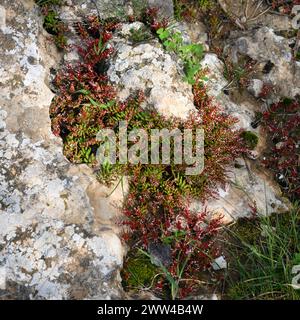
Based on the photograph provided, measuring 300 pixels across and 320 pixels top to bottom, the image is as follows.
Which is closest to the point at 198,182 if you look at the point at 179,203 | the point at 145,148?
the point at 179,203

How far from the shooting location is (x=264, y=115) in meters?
7.13

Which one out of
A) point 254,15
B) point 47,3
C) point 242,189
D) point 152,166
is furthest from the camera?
point 254,15

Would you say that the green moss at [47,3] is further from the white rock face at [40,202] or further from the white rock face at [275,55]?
the white rock face at [275,55]

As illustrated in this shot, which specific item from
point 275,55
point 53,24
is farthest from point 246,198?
point 53,24

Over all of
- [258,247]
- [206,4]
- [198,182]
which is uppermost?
[206,4]

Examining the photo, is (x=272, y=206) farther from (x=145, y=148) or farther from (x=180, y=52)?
(x=180, y=52)

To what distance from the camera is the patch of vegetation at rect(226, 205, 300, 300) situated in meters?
5.49

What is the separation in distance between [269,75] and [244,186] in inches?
88.9

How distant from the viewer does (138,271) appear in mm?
5652

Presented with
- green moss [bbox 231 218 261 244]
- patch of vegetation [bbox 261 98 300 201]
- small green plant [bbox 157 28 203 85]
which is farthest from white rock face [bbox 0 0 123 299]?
patch of vegetation [bbox 261 98 300 201]

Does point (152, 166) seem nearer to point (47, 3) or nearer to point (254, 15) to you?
point (47, 3)

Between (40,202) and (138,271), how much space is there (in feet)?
5.24

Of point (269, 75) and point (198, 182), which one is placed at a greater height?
point (269, 75)
